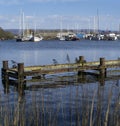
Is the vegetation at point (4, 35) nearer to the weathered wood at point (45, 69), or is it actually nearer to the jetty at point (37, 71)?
the weathered wood at point (45, 69)

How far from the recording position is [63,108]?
1526 cm

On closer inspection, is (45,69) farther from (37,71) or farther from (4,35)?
(4,35)

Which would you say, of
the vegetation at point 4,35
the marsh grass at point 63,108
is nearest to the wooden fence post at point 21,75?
the marsh grass at point 63,108

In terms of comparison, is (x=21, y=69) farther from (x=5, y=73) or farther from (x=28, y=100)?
(x=28, y=100)

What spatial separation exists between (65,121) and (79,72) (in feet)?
42.9

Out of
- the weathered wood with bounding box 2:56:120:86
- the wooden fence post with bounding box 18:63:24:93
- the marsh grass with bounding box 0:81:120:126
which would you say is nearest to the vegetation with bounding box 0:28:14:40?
the weathered wood with bounding box 2:56:120:86

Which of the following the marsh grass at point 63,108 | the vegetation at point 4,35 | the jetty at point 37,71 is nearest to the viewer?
the marsh grass at point 63,108

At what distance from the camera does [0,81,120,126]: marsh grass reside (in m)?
9.36

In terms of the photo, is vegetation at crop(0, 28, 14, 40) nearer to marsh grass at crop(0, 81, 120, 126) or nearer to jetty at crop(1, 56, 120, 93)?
jetty at crop(1, 56, 120, 93)

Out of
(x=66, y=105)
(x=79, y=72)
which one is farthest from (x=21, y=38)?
(x=66, y=105)

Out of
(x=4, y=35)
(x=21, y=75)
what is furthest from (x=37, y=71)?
(x=4, y=35)

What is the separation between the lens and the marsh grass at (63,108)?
936 cm

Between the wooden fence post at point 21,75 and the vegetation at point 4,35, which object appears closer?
the wooden fence post at point 21,75

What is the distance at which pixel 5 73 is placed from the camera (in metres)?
24.2
